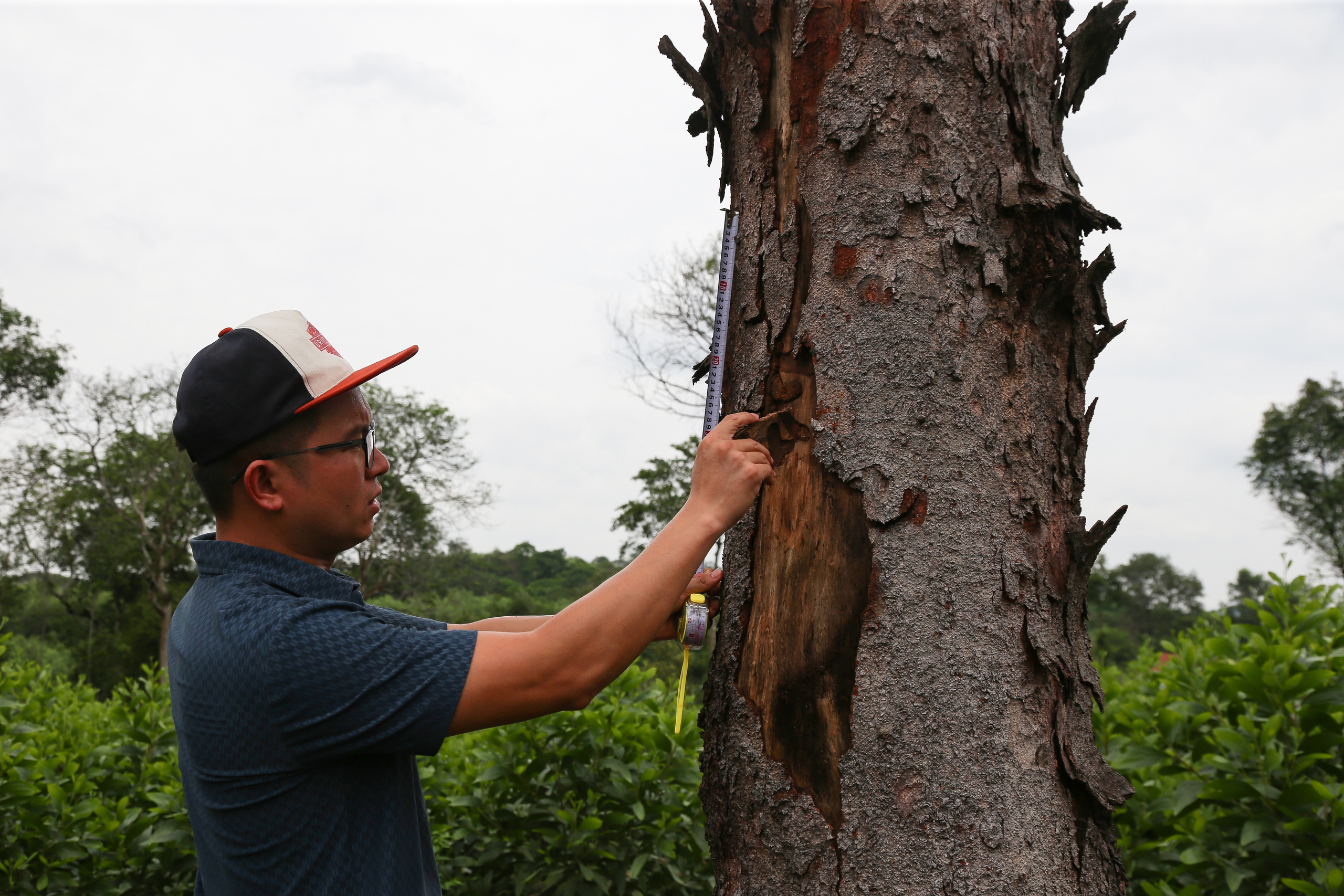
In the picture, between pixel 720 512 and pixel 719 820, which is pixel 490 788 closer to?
pixel 719 820

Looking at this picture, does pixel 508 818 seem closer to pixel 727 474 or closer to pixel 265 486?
pixel 265 486

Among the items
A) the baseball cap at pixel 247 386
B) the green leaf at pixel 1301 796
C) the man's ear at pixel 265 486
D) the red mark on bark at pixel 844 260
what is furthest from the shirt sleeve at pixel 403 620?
the green leaf at pixel 1301 796

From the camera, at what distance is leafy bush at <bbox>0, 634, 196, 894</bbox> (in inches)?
140

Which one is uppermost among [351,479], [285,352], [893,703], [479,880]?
[285,352]

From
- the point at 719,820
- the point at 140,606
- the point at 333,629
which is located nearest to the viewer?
the point at 333,629

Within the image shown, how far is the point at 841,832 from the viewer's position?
160cm

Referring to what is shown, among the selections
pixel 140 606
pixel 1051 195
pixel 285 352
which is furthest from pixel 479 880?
pixel 140 606

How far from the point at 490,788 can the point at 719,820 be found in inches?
91.2

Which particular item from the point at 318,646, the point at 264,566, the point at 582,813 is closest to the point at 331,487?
the point at 264,566

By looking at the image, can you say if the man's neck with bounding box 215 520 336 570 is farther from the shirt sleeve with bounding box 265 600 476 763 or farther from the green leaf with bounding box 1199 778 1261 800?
the green leaf with bounding box 1199 778 1261 800

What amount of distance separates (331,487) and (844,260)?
1118mm

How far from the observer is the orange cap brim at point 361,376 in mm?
1642

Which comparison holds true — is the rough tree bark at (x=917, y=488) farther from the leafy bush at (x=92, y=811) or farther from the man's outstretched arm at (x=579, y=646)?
the leafy bush at (x=92, y=811)

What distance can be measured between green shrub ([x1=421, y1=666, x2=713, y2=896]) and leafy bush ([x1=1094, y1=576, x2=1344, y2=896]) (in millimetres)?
1725
